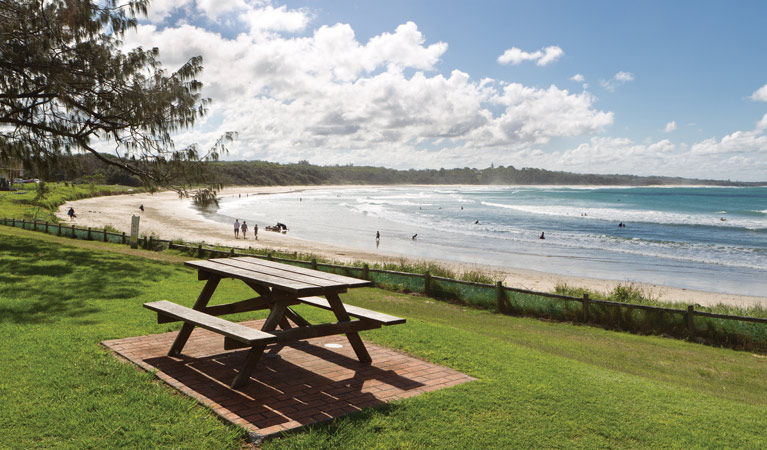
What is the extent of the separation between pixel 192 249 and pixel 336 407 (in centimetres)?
1556

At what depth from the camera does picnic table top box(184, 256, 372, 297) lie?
5.06 meters

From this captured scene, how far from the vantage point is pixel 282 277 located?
5547 millimetres

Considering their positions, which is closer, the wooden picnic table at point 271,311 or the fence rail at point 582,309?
the wooden picnic table at point 271,311

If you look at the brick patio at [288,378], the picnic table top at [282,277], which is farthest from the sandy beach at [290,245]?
the picnic table top at [282,277]

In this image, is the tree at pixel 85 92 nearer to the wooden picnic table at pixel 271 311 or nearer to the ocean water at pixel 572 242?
the wooden picnic table at pixel 271 311

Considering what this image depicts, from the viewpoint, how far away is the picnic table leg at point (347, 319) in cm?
563

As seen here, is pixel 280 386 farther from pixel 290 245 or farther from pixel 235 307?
pixel 290 245

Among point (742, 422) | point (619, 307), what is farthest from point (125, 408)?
point (619, 307)

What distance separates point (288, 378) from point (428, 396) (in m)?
1.42

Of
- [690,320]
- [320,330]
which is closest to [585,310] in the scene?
[690,320]

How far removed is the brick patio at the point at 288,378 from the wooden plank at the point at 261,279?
919 millimetres

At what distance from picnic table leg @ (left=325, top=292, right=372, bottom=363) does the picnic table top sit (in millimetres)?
229

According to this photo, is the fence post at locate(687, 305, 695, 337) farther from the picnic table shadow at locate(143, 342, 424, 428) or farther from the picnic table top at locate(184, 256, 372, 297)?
the picnic table top at locate(184, 256, 372, 297)

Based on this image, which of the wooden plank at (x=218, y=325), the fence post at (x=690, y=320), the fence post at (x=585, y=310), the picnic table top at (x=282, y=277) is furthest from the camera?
the fence post at (x=585, y=310)
